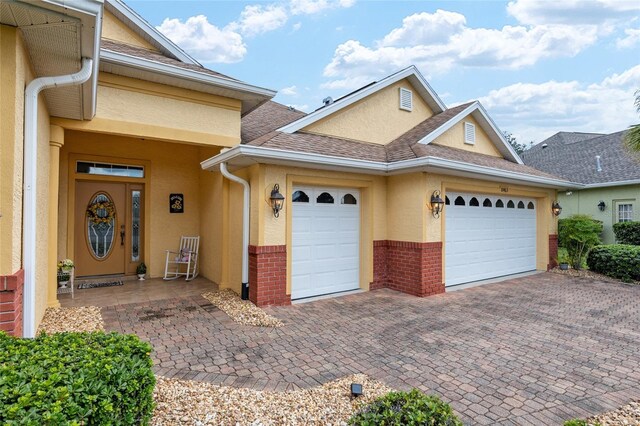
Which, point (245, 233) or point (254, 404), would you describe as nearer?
point (254, 404)

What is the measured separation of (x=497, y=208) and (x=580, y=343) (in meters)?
5.14

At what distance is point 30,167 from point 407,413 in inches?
168

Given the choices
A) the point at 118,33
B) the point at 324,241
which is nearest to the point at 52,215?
the point at 118,33

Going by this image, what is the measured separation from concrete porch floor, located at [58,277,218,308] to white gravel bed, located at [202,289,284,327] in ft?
1.90

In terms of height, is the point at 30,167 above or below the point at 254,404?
above

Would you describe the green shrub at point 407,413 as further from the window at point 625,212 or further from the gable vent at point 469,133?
the window at point 625,212

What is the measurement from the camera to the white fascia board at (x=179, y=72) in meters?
5.73

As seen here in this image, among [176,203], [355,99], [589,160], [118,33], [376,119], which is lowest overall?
[176,203]

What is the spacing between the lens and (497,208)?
9.28m

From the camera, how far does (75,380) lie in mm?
1874

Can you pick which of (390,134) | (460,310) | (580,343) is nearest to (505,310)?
(460,310)

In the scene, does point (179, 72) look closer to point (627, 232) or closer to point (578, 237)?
point (578, 237)

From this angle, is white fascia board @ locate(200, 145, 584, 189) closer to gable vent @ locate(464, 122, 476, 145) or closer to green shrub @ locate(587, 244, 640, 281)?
gable vent @ locate(464, 122, 476, 145)

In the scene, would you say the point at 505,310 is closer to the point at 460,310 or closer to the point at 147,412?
the point at 460,310
